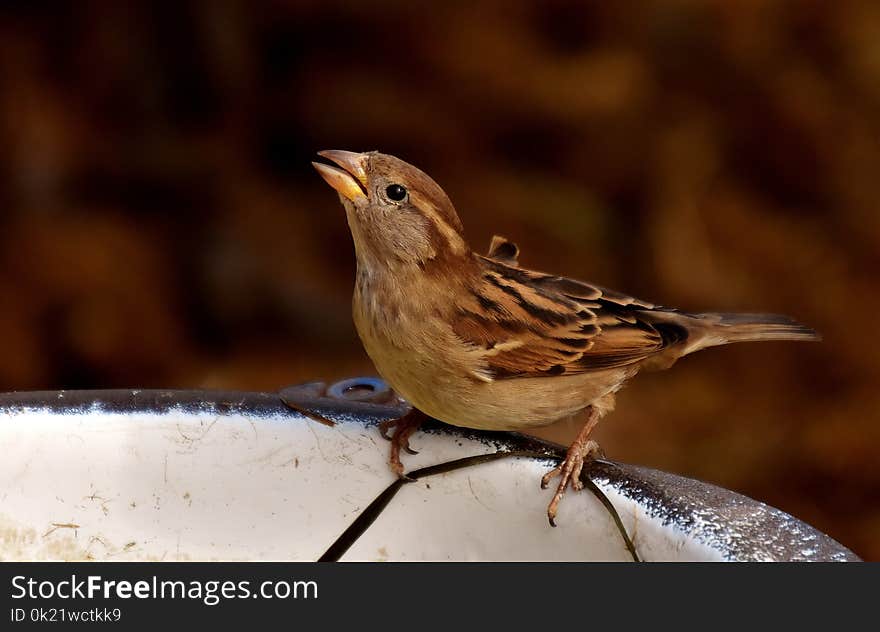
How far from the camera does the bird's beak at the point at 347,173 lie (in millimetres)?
2086

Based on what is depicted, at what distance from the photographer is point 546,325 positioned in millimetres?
2236

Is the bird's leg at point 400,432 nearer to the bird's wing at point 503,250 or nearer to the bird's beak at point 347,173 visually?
the bird's beak at point 347,173

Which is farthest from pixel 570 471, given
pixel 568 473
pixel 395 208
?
pixel 395 208

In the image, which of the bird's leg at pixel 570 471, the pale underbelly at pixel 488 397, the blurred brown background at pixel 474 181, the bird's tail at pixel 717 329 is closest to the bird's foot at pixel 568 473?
the bird's leg at pixel 570 471

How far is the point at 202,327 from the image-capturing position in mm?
4266

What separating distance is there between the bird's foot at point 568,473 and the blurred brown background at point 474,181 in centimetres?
234

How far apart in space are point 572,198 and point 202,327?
1.31m

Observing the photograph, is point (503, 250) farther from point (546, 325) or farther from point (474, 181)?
point (474, 181)

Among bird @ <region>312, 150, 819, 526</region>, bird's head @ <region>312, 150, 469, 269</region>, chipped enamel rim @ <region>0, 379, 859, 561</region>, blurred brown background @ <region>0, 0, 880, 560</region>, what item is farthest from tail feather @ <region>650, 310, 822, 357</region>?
blurred brown background @ <region>0, 0, 880, 560</region>

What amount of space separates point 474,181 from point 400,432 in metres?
2.34

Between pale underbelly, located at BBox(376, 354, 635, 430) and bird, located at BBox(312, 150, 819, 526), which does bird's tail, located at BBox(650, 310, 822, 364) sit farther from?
pale underbelly, located at BBox(376, 354, 635, 430)

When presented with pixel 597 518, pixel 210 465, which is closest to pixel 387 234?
pixel 210 465

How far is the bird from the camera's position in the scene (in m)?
2.10

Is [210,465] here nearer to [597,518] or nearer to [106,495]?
[106,495]
